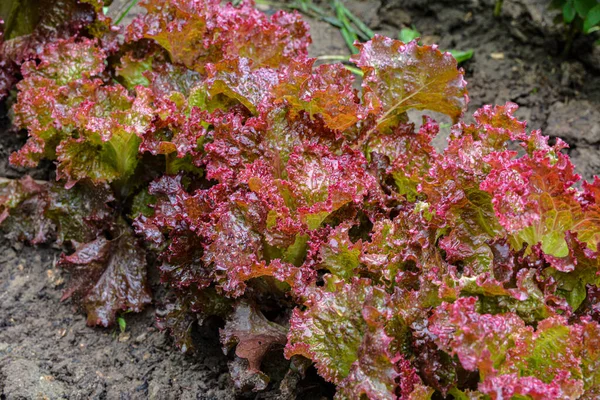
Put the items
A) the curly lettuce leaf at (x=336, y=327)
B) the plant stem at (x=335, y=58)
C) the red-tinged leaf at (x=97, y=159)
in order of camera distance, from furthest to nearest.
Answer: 1. the plant stem at (x=335, y=58)
2. the red-tinged leaf at (x=97, y=159)
3. the curly lettuce leaf at (x=336, y=327)

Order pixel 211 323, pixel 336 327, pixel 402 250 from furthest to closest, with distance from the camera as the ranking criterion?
pixel 211 323 → pixel 402 250 → pixel 336 327

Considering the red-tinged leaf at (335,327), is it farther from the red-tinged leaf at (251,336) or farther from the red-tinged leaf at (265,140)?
the red-tinged leaf at (265,140)

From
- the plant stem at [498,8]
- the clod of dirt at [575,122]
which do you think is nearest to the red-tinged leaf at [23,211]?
the clod of dirt at [575,122]

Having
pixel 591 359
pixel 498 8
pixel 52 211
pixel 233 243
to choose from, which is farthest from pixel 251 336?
pixel 498 8

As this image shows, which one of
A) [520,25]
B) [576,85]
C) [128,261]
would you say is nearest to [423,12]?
Result: [520,25]

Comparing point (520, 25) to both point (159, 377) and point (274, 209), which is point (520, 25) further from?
point (159, 377)

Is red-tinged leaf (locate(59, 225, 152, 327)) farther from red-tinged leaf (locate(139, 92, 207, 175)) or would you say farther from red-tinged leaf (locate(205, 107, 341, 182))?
red-tinged leaf (locate(205, 107, 341, 182))

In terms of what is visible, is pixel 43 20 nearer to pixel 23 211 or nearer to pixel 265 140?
pixel 23 211
